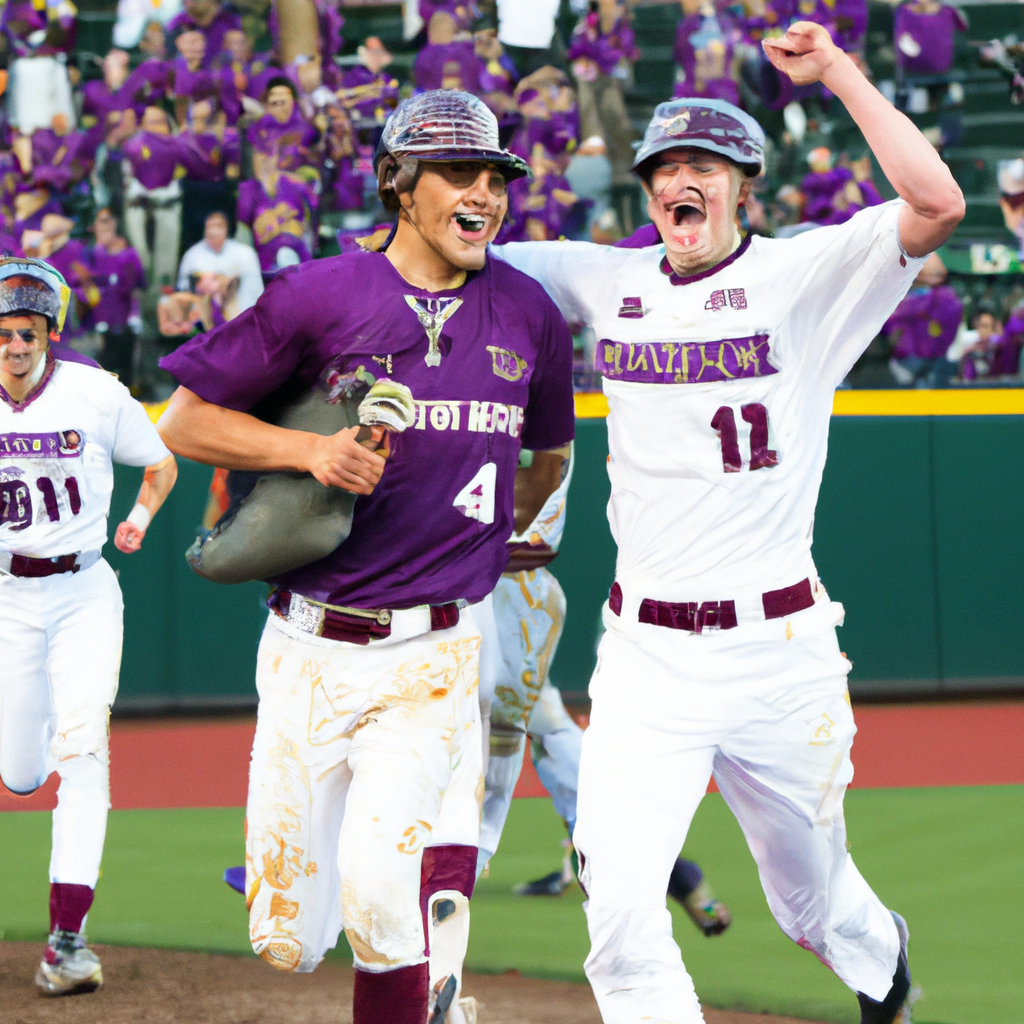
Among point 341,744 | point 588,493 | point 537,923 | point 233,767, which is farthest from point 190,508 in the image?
point 341,744

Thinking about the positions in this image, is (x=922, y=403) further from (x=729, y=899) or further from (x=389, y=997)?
(x=389, y=997)

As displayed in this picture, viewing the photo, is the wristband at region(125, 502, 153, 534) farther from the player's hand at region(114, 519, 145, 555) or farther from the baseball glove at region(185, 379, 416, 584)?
the baseball glove at region(185, 379, 416, 584)

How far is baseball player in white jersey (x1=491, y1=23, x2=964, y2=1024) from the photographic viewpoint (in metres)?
3.22

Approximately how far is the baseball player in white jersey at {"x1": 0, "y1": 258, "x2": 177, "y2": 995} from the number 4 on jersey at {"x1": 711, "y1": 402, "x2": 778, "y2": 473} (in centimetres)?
246

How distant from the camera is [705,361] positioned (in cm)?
333

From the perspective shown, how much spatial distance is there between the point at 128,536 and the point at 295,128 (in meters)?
6.02

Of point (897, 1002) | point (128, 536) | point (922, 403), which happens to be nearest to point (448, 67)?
Answer: point (922, 403)

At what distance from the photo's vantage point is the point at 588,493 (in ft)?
29.9

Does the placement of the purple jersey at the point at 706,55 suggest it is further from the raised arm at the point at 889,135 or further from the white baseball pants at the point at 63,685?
the raised arm at the point at 889,135

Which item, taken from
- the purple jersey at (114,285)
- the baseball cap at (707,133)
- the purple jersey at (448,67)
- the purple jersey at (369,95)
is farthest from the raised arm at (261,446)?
the purple jersey at (369,95)

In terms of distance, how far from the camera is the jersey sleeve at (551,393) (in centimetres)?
354

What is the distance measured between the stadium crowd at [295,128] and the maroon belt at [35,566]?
500 cm

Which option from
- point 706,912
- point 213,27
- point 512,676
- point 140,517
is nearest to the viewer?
point 706,912

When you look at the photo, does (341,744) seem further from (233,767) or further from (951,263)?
(951,263)
